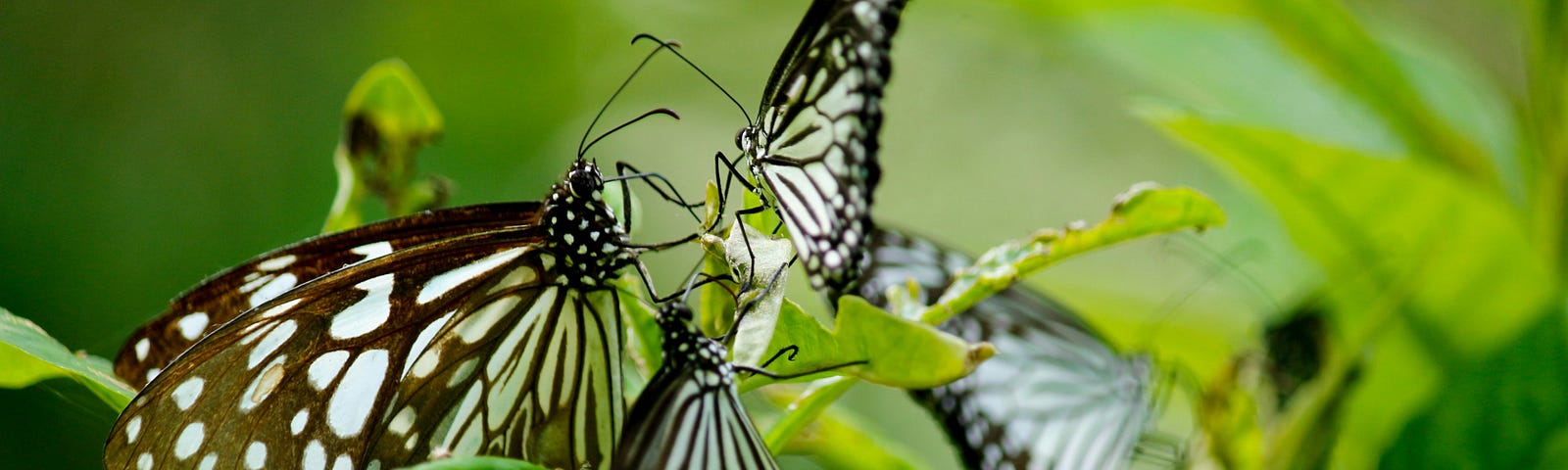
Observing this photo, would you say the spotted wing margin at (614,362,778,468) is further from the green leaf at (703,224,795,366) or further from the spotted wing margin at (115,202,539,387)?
the spotted wing margin at (115,202,539,387)

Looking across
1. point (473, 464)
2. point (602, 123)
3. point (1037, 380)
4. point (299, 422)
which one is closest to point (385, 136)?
point (299, 422)

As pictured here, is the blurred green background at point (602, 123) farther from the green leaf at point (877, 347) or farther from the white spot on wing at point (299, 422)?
the white spot on wing at point (299, 422)

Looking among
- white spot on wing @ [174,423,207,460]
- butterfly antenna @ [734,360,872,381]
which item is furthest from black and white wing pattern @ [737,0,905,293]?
white spot on wing @ [174,423,207,460]

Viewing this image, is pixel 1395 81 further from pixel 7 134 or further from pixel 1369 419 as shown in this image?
pixel 7 134

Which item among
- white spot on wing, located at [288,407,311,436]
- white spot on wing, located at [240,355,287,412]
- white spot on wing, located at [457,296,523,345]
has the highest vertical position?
white spot on wing, located at [457,296,523,345]

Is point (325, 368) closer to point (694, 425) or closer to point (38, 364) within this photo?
point (38, 364)

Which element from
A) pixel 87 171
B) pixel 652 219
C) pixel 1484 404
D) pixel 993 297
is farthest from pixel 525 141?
pixel 1484 404

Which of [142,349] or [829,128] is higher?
[829,128]
